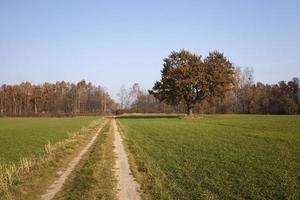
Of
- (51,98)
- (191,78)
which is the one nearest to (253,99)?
(191,78)

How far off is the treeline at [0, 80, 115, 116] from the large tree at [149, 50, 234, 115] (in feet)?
269

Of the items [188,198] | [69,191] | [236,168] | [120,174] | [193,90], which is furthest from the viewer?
[193,90]

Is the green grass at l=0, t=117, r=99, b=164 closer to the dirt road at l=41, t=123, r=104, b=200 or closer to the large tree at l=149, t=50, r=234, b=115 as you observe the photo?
the dirt road at l=41, t=123, r=104, b=200

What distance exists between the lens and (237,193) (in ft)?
39.4

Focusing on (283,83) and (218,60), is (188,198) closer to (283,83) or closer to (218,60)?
(218,60)

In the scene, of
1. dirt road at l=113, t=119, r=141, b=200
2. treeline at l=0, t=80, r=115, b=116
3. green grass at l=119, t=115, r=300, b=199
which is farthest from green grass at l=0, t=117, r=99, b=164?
treeline at l=0, t=80, r=115, b=116

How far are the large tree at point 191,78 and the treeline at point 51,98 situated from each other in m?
82.0

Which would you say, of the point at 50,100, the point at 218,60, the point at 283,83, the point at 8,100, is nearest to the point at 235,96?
the point at 283,83

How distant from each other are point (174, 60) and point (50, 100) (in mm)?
96685

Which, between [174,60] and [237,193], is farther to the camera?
[174,60]

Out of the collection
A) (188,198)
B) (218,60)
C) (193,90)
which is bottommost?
(188,198)

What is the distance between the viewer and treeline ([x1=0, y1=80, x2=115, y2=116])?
164875 millimetres

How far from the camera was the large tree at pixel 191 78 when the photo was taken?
8250cm

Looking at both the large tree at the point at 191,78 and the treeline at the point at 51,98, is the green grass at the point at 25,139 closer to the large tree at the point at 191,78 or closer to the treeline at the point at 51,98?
the large tree at the point at 191,78
